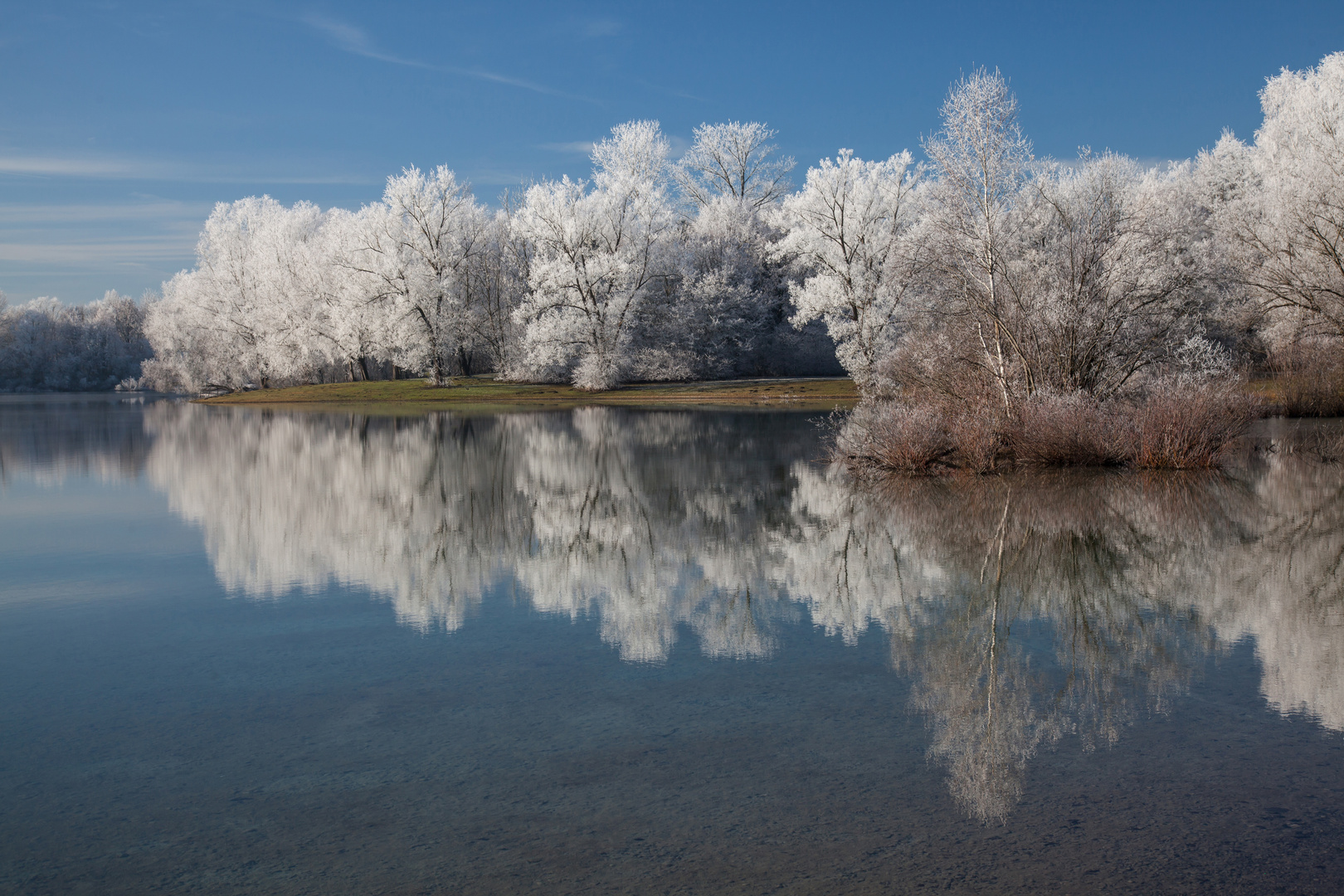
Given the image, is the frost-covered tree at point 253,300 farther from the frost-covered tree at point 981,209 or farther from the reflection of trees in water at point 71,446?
the frost-covered tree at point 981,209

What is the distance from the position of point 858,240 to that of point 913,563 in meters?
38.8

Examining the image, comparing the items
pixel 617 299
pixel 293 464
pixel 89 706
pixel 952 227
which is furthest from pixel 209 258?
pixel 89 706

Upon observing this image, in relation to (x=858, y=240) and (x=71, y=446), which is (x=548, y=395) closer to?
(x=858, y=240)

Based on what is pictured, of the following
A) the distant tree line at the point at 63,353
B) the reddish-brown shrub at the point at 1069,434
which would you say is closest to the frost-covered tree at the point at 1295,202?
the reddish-brown shrub at the point at 1069,434

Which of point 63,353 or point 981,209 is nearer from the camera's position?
point 981,209

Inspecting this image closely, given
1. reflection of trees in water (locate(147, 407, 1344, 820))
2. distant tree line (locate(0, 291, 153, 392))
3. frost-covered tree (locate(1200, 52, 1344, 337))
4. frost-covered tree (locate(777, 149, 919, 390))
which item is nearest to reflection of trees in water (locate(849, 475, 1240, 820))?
reflection of trees in water (locate(147, 407, 1344, 820))

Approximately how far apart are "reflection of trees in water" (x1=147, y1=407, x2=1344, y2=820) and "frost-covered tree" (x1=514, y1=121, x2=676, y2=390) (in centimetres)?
3332

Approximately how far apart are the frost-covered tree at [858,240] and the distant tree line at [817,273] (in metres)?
0.13

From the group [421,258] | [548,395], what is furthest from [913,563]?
[421,258]

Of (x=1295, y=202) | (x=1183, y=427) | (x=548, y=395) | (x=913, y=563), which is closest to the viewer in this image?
(x=913, y=563)

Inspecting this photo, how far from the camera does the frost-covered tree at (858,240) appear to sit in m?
45.9

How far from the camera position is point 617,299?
52875 millimetres

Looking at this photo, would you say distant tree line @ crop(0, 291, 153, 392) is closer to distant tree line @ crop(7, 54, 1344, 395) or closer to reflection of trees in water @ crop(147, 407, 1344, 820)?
distant tree line @ crop(7, 54, 1344, 395)

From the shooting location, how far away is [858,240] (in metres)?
47.0
